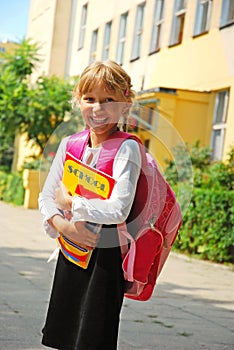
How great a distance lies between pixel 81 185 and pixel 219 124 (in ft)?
54.5

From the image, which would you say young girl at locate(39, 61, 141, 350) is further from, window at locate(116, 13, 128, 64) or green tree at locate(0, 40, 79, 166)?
green tree at locate(0, 40, 79, 166)

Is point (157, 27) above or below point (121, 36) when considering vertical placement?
below

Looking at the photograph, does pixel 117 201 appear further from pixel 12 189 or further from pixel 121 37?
pixel 12 189

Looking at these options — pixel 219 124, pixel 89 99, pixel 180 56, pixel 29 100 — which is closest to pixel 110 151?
pixel 89 99

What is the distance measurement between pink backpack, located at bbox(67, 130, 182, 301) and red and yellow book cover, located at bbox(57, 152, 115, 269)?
51 mm

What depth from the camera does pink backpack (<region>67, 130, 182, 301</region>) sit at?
4.19 metres

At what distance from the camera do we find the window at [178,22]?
76.2 ft

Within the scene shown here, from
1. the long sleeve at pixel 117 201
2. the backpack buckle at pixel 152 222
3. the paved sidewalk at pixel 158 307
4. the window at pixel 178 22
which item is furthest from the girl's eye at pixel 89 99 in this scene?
the window at pixel 178 22

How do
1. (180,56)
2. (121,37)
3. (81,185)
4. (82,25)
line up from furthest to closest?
(82,25) → (121,37) → (180,56) → (81,185)

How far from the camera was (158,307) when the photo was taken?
8.74 metres

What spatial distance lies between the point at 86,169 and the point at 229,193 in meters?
10.4

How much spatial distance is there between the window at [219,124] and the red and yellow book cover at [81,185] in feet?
52.6

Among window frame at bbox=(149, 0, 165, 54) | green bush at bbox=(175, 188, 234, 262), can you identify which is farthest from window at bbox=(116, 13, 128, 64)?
green bush at bbox=(175, 188, 234, 262)

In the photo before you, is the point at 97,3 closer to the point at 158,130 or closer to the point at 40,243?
the point at 40,243
